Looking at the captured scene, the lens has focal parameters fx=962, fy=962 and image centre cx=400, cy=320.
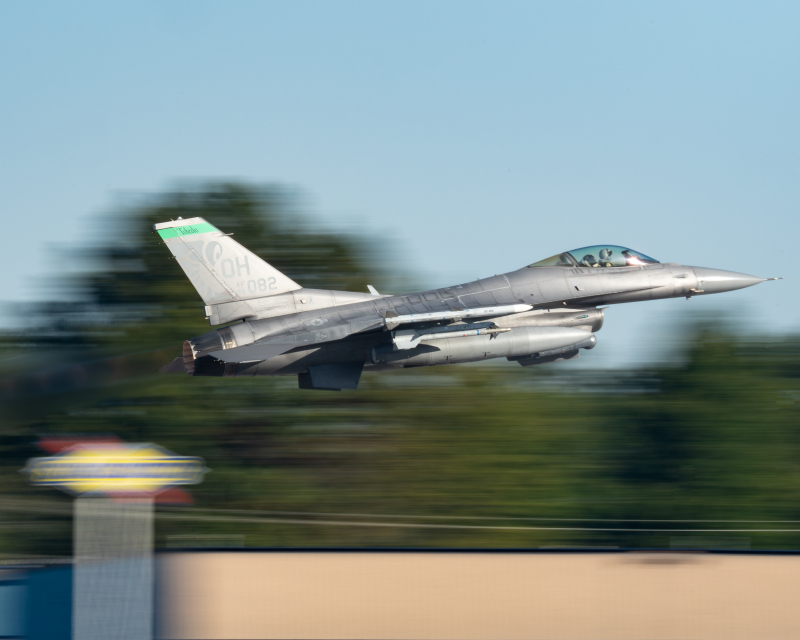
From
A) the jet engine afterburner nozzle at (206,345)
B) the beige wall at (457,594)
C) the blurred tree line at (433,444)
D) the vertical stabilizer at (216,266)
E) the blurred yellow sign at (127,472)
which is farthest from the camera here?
the blurred tree line at (433,444)

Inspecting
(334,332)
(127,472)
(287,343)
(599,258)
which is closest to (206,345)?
(287,343)

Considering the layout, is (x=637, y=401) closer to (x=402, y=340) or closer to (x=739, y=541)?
(x=739, y=541)

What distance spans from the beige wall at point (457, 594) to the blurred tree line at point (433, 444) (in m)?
14.9

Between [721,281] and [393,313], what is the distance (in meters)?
6.69

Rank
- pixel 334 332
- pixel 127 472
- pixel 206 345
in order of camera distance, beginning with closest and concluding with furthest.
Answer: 1. pixel 127 472
2. pixel 206 345
3. pixel 334 332

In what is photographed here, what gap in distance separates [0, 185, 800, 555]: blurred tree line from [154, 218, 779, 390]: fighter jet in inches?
640

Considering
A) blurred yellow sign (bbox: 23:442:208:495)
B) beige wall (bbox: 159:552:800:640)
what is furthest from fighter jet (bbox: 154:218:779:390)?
beige wall (bbox: 159:552:800:640)

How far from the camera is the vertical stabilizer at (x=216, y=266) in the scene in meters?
18.0

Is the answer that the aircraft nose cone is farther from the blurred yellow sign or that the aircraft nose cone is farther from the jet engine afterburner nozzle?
the blurred yellow sign

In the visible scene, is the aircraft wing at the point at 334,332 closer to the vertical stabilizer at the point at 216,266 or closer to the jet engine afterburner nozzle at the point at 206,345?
the jet engine afterburner nozzle at the point at 206,345

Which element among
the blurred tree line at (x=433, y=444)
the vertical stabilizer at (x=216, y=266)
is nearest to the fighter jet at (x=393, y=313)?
the vertical stabilizer at (x=216, y=266)

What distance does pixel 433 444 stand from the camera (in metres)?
36.3

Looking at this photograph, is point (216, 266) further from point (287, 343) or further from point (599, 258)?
point (599, 258)

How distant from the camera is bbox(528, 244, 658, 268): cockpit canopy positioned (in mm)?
19219
